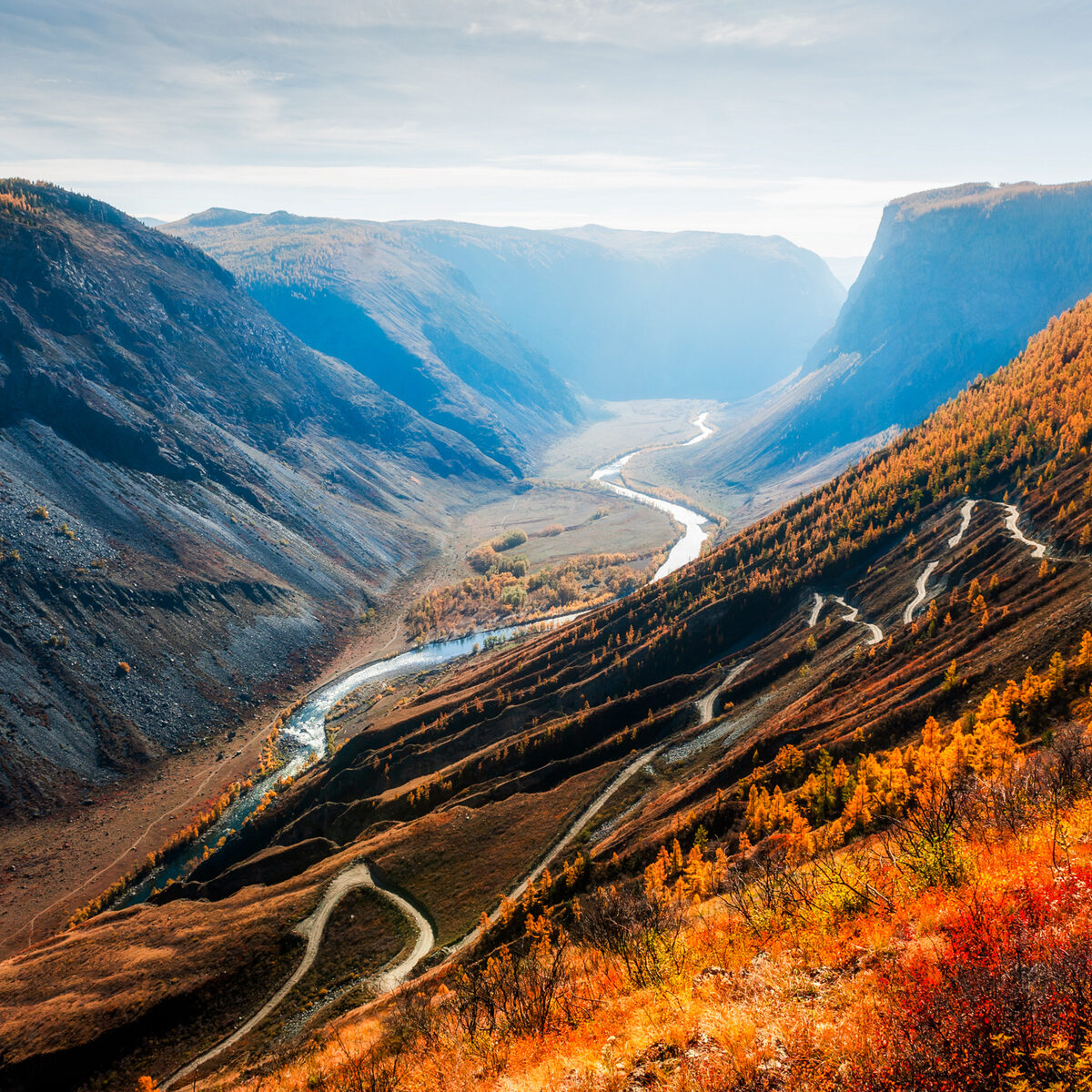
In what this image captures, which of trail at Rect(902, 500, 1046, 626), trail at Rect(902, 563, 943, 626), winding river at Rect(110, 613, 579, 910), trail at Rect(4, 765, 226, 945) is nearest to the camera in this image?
trail at Rect(4, 765, 226, 945)

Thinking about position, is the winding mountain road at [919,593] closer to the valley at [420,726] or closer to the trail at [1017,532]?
the valley at [420,726]

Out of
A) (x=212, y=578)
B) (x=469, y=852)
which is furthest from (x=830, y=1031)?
(x=212, y=578)

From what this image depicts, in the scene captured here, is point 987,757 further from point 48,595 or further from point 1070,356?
point 1070,356

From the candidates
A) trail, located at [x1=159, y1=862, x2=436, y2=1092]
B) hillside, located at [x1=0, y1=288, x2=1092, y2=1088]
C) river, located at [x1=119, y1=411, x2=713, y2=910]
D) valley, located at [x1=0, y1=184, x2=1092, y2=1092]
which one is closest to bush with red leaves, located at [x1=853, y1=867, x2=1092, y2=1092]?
hillside, located at [x1=0, y1=288, x2=1092, y2=1088]

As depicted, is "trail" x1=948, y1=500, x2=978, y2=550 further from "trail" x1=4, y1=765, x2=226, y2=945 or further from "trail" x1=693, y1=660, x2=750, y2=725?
"trail" x1=4, y1=765, x2=226, y2=945

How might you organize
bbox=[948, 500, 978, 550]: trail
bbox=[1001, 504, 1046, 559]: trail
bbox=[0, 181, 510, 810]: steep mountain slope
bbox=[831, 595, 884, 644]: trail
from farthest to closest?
bbox=[0, 181, 510, 810]: steep mountain slope < bbox=[948, 500, 978, 550]: trail < bbox=[831, 595, 884, 644]: trail < bbox=[1001, 504, 1046, 559]: trail

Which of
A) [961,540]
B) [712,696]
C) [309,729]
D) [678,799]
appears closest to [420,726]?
[309,729]

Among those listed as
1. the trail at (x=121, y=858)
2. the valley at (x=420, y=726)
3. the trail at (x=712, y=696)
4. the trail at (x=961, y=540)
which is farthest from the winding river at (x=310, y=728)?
the trail at (x=961, y=540)
